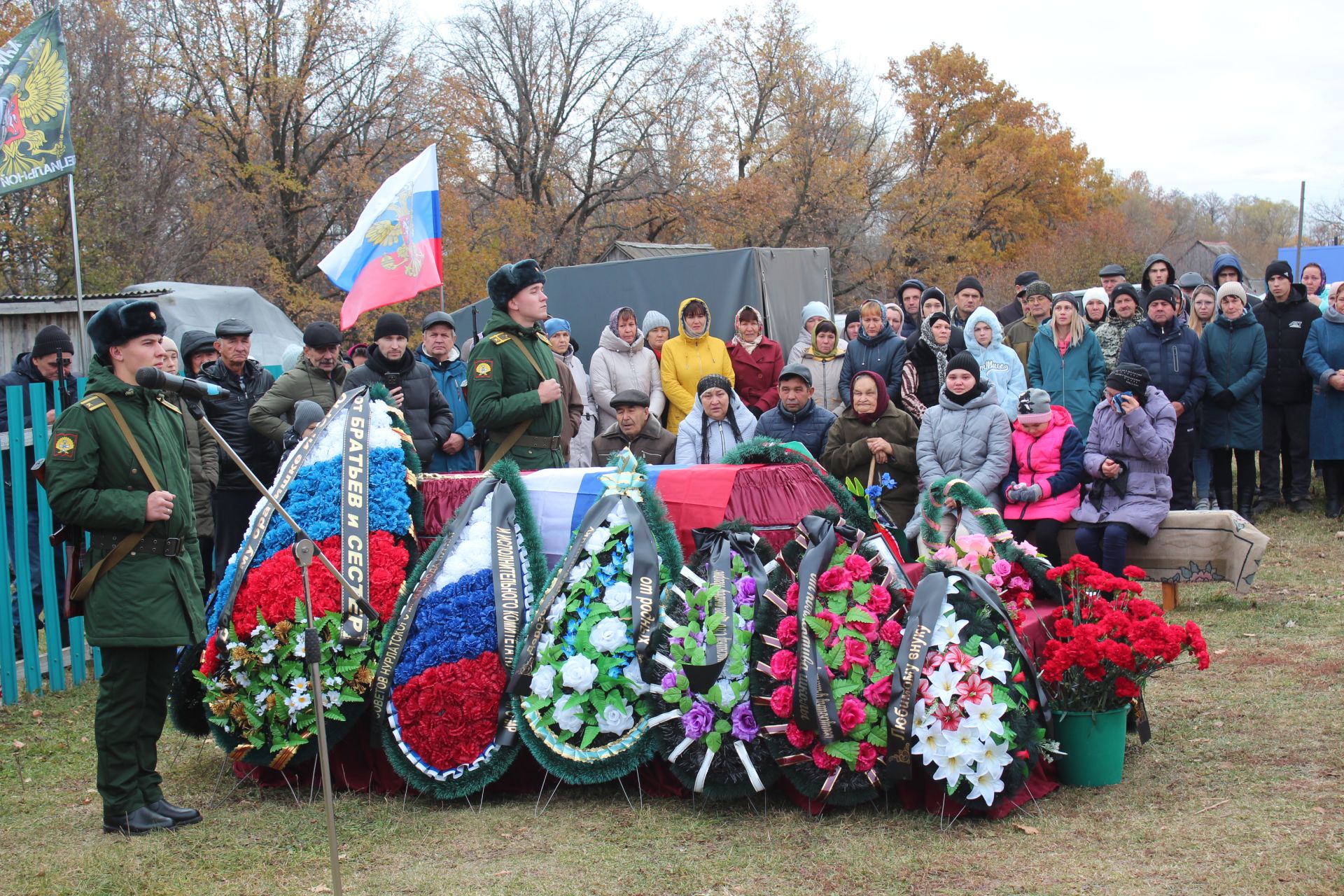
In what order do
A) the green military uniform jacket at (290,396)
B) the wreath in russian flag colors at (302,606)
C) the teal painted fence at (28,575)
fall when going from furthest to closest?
1. the green military uniform jacket at (290,396)
2. the teal painted fence at (28,575)
3. the wreath in russian flag colors at (302,606)

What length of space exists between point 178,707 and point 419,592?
4.21ft

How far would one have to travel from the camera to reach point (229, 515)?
291 inches

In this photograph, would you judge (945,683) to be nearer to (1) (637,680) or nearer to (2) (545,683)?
(1) (637,680)

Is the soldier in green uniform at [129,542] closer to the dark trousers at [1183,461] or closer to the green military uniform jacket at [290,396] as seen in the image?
the green military uniform jacket at [290,396]

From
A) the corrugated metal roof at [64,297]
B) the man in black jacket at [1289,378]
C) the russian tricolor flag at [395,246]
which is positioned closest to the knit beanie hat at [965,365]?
the russian tricolor flag at [395,246]

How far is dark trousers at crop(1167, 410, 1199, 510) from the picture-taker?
9.14 metres

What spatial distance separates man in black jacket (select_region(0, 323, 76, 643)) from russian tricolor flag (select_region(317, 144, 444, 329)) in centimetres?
193

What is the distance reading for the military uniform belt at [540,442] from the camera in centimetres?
612

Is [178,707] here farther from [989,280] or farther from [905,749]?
[989,280]

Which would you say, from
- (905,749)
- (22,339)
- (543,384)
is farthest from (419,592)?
(22,339)

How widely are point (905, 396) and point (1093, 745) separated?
4.57 m

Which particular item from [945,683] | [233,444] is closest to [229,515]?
[233,444]

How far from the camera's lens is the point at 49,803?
4.91 m

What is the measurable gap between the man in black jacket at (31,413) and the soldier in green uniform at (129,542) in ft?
7.81
